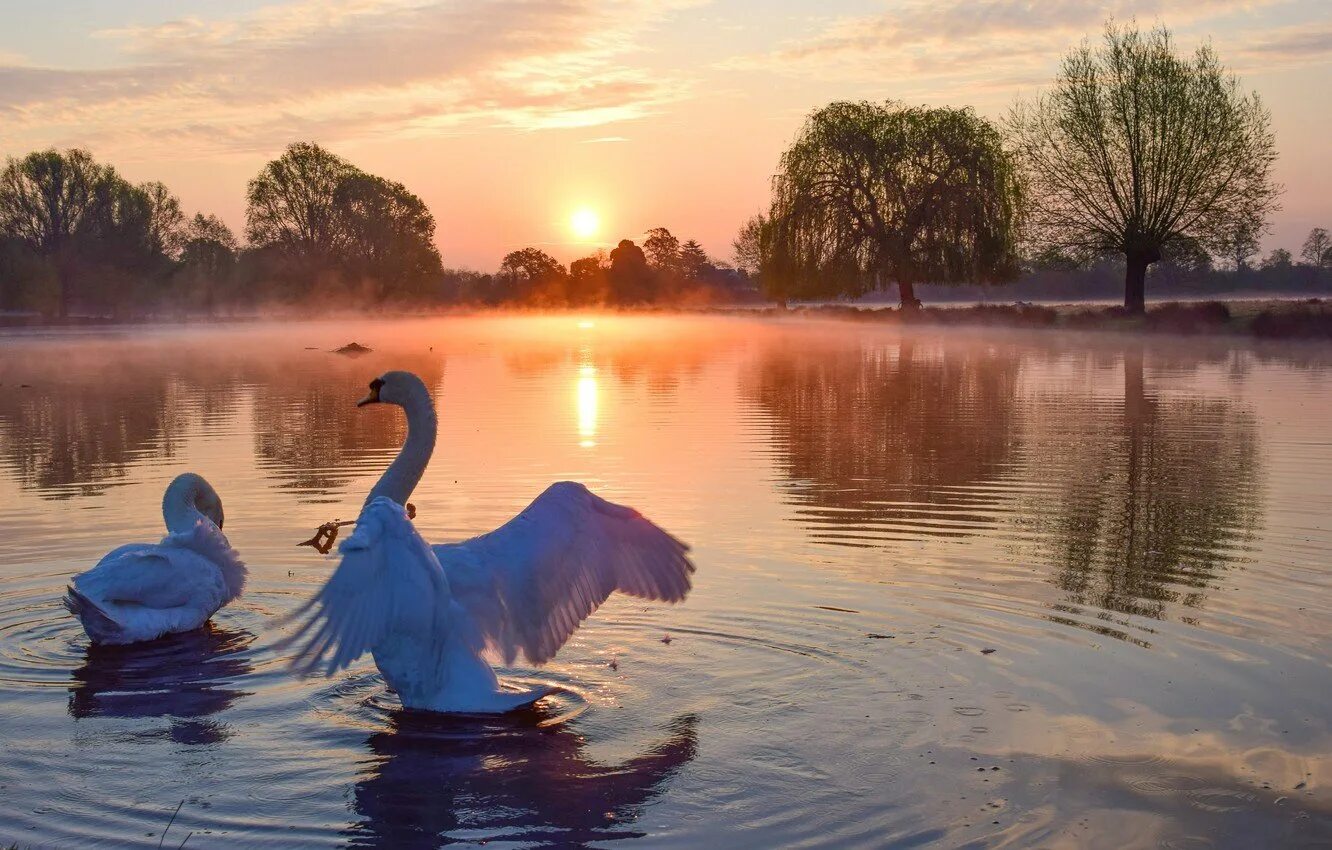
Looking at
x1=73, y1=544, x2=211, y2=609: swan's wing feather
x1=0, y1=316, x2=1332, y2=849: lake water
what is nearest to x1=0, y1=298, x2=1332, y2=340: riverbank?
x1=0, y1=316, x2=1332, y2=849: lake water

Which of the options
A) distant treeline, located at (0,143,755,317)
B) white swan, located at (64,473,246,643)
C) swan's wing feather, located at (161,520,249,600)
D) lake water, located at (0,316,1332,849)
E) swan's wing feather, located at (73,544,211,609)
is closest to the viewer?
lake water, located at (0,316,1332,849)

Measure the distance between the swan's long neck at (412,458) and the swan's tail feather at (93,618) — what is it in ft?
5.43

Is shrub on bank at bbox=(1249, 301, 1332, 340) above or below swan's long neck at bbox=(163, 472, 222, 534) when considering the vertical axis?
above

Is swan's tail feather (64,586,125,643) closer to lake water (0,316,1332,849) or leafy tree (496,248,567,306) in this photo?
lake water (0,316,1332,849)

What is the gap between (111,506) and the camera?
12.4 meters

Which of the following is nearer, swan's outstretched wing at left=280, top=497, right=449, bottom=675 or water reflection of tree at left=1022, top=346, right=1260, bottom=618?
swan's outstretched wing at left=280, top=497, right=449, bottom=675

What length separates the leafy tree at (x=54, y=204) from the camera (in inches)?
3211

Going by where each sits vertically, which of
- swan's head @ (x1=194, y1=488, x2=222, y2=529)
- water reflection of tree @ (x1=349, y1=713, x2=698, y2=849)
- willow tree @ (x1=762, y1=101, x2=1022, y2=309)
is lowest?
water reflection of tree @ (x1=349, y1=713, x2=698, y2=849)

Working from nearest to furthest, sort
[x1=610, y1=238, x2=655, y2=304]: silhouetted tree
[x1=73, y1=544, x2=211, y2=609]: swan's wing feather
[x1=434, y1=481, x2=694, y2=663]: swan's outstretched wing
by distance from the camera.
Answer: [x1=434, y1=481, x2=694, y2=663]: swan's outstretched wing, [x1=73, y1=544, x2=211, y2=609]: swan's wing feather, [x1=610, y1=238, x2=655, y2=304]: silhouetted tree

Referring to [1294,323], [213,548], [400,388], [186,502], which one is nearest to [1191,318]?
[1294,323]

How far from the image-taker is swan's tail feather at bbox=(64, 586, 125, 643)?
7.77 m

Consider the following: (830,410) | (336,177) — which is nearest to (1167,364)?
(830,410)

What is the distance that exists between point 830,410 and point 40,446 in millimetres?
11209

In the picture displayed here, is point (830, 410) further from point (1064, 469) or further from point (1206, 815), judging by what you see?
point (1206, 815)
